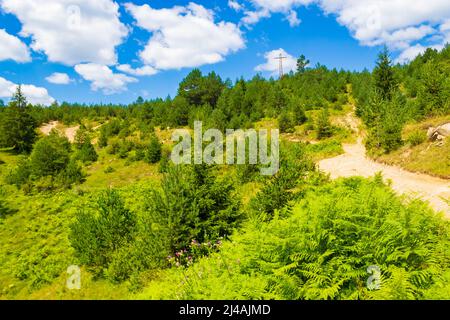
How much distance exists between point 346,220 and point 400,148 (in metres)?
18.2

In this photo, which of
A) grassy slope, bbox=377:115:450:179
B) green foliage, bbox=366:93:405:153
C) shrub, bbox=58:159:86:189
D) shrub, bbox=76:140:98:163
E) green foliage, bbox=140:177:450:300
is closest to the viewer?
green foliage, bbox=140:177:450:300

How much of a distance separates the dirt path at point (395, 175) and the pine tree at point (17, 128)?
53.7m

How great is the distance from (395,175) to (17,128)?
60391 millimetres

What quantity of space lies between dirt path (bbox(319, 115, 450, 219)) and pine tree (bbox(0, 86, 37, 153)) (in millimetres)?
53660

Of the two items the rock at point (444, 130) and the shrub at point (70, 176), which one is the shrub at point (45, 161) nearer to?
the shrub at point (70, 176)

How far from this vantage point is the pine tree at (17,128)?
177 feet

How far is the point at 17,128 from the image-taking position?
178ft

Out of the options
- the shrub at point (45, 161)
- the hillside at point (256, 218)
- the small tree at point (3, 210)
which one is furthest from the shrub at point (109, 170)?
the small tree at point (3, 210)

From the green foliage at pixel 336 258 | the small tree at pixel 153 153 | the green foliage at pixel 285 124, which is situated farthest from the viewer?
the small tree at pixel 153 153

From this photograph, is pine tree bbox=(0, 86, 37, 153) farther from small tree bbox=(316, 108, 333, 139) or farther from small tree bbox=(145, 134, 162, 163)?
small tree bbox=(316, 108, 333, 139)

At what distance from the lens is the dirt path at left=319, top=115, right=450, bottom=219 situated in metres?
12.7

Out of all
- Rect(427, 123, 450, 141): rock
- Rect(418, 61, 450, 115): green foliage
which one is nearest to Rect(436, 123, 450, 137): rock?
Rect(427, 123, 450, 141): rock

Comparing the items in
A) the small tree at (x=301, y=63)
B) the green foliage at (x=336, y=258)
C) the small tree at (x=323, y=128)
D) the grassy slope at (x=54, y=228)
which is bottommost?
the grassy slope at (x=54, y=228)
